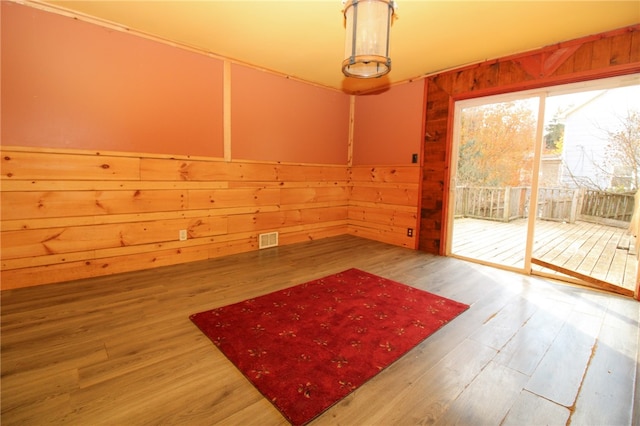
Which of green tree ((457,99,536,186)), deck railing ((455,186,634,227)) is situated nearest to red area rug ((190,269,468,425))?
deck railing ((455,186,634,227))

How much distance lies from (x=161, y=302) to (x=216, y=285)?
1.59ft

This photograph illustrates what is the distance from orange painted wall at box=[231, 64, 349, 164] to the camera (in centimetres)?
362

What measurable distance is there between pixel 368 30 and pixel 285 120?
8.22 ft

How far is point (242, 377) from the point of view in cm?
147

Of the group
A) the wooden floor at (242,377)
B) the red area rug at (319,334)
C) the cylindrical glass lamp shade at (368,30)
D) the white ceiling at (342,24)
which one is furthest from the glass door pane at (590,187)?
the cylindrical glass lamp shade at (368,30)

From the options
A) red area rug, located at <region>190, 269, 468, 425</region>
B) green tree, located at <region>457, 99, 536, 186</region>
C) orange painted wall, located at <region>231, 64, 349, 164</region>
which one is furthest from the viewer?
orange painted wall, located at <region>231, 64, 349, 164</region>

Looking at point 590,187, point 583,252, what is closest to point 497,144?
point 590,187

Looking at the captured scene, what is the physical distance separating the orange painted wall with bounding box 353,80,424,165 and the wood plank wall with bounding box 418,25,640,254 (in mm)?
180

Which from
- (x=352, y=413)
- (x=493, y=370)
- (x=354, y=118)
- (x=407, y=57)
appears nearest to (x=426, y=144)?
(x=407, y=57)

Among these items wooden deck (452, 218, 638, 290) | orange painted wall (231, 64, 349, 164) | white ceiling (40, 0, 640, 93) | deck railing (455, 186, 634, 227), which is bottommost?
wooden deck (452, 218, 638, 290)

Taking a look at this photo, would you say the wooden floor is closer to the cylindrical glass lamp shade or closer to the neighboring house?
the neighboring house

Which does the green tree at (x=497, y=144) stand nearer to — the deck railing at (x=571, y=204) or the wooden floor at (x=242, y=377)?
the deck railing at (x=571, y=204)

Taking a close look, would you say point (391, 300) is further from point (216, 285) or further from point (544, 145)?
point (544, 145)

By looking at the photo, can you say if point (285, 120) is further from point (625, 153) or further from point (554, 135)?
point (625, 153)
